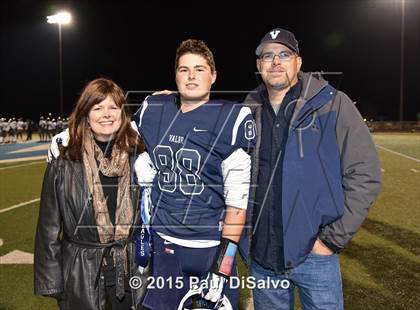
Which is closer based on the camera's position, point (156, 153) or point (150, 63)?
point (156, 153)

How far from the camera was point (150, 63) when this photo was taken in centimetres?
5244

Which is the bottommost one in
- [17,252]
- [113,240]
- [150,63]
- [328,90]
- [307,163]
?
[17,252]

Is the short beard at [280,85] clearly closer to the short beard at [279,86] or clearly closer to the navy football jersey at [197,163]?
the short beard at [279,86]

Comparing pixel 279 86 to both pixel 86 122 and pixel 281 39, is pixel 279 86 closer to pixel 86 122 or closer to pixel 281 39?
pixel 281 39

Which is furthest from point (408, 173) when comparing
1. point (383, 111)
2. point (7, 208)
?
point (383, 111)

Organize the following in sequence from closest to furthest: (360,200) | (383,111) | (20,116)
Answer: (360,200) → (20,116) → (383,111)

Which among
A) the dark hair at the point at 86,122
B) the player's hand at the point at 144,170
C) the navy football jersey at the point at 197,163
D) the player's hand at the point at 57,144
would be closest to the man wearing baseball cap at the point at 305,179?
the navy football jersey at the point at 197,163

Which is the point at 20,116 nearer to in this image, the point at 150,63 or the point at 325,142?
the point at 150,63

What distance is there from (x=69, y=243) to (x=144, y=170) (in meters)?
0.55

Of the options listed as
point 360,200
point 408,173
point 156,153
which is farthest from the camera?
point 408,173

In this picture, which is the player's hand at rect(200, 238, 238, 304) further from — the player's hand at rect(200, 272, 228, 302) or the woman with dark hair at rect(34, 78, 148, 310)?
the woman with dark hair at rect(34, 78, 148, 310)

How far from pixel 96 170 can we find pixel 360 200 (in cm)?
136

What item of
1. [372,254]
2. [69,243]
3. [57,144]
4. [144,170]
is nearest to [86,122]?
[57,144]

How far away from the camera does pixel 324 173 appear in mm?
2186
